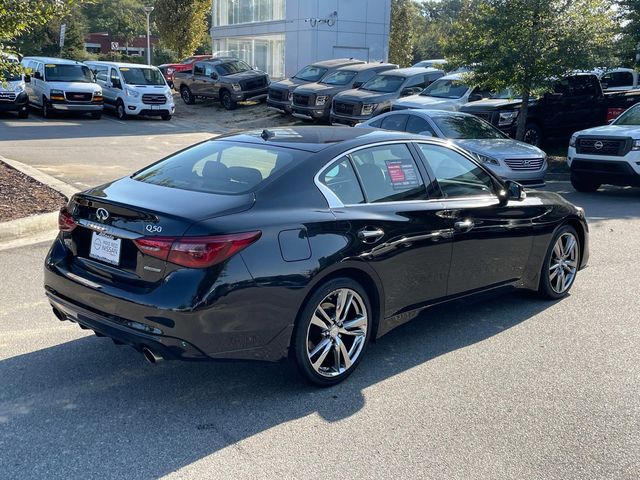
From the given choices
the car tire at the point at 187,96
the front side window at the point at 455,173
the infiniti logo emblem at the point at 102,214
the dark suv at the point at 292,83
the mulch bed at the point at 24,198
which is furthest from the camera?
the car tire at the point at 187,96

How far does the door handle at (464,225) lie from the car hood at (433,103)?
11884 millimetres

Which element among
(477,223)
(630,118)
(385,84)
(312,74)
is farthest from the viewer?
(312,74)

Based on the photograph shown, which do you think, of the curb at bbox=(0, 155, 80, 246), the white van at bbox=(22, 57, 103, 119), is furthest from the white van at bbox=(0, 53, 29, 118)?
the curb at bbox=(0, 155, 80, 246)

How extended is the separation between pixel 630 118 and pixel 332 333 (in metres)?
11.5

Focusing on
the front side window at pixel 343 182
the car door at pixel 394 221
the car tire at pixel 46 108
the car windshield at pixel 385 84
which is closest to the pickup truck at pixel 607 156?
the car windshield at pixel 385 84

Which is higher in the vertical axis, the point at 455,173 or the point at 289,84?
the point at 289,84

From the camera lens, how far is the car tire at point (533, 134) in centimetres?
1761

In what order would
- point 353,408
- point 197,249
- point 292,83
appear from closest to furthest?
1. point 197,249
2. point 353,408
3. point 292,83

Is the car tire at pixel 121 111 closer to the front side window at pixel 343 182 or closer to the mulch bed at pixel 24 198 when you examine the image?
the mulch bed at pixel 24 198

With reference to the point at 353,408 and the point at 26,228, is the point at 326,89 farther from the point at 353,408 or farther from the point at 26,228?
the point at 353,408

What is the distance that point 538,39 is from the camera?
628 inches

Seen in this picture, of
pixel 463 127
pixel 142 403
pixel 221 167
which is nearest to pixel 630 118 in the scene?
pixel 463 127

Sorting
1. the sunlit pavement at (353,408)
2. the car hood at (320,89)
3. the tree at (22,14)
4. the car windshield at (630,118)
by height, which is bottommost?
the sunlit pavement at (353,408)

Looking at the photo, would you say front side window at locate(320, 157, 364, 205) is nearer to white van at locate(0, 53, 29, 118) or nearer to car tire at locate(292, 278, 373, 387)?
car tire at locate(292, 278, 373, 387)
